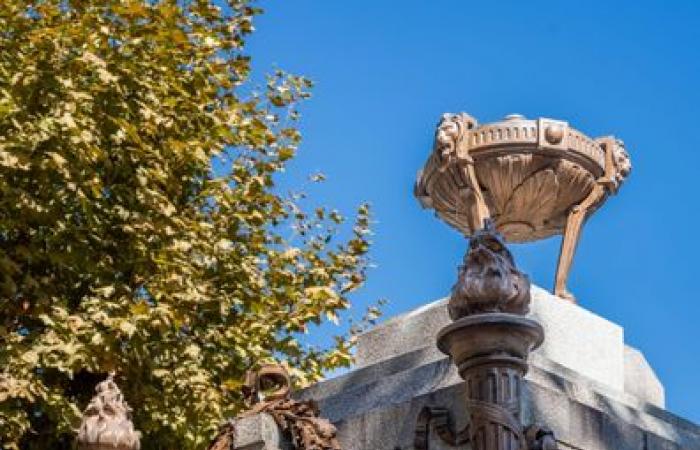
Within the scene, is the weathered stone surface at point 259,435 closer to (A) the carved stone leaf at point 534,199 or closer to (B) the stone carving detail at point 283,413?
(B) the stone carving detail at point 283,413

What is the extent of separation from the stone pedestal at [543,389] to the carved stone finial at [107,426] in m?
1.57

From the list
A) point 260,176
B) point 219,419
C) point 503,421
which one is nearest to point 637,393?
point 503,421

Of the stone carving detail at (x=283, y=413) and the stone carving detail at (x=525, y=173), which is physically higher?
the stone carving detail at (x=525, y=173)

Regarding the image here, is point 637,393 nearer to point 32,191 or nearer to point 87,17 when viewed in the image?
point 32,191

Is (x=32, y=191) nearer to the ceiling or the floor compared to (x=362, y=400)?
nearer to the ceiling

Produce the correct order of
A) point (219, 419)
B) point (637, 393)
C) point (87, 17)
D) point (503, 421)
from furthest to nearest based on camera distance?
point (87, 17) < point (219, 419) < point (637, 393) < point (503, 421)

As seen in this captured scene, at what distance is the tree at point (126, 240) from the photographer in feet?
47.3

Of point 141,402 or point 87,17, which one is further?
point 87,17

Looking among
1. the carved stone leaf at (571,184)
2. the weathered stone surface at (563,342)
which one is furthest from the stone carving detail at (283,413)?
the carved stone leaf at (571,184)

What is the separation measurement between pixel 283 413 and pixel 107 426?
1116 mm

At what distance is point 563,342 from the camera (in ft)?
29.9

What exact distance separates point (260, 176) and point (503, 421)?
11250 millimetres

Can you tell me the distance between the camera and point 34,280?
14.9 metres

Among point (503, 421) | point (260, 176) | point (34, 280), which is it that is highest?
point (260, 176)
